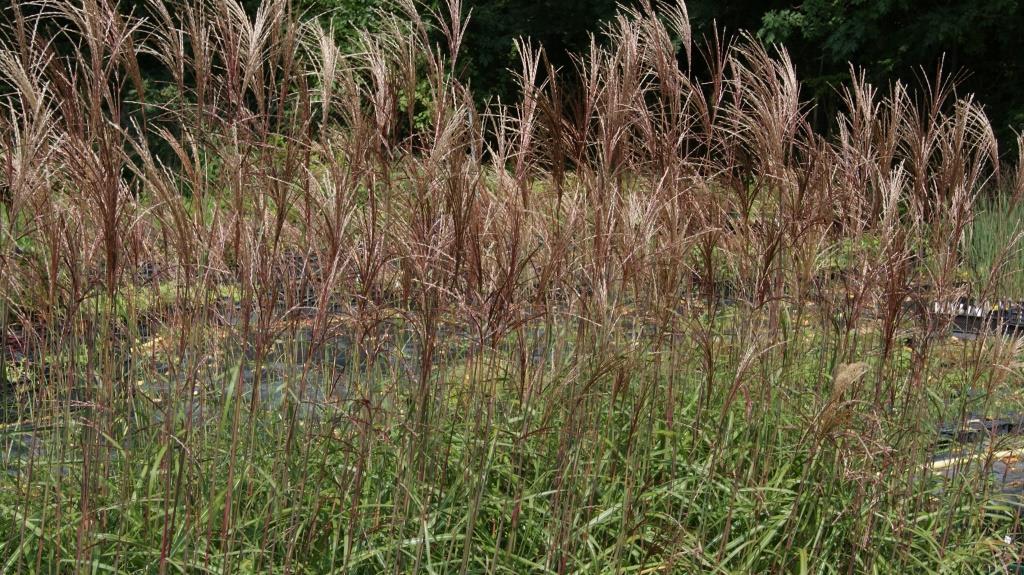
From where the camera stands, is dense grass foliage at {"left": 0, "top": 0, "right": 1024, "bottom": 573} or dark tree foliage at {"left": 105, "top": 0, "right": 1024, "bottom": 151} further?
dark tree foliage at {"left": 105, "top": 0, "right": 1024, "bottom": 151}

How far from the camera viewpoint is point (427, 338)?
6.66ft

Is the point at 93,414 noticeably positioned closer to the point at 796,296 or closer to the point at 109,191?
the point at 109,191

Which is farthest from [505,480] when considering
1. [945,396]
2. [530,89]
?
[945,396]

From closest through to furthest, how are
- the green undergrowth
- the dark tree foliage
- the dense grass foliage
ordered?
1. the dense grass foliage
2. the green undergrowth
3. the dark tree foliage

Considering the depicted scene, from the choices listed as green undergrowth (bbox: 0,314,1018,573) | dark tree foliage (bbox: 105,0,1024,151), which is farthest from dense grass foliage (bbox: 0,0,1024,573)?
dark tree foliage (bbox: 105,0,1024,151)

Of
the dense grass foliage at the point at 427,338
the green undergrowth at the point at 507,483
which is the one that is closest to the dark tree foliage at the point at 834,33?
the dense grass foliage at the point at 427,338

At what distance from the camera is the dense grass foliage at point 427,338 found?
2189mm

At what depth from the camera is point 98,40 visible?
2014 millimetres

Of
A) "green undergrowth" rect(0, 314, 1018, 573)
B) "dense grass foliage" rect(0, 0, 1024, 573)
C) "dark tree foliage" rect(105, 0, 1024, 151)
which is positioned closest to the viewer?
"dense grass foliage" rect(0, 0, 1024, 573)

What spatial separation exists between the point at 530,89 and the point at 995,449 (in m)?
1.70

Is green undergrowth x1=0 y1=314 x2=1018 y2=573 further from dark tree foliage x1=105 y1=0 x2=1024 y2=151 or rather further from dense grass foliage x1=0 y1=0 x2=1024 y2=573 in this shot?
dark tree foliage x1=105 y1=0 x2=1024 y2=151

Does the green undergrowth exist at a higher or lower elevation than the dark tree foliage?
lower

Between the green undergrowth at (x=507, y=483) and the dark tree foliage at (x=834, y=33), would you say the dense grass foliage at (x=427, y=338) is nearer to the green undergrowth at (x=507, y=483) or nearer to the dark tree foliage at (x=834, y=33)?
the green undergrowth at (x=507, y=483)

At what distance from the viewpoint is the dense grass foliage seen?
2.19m
